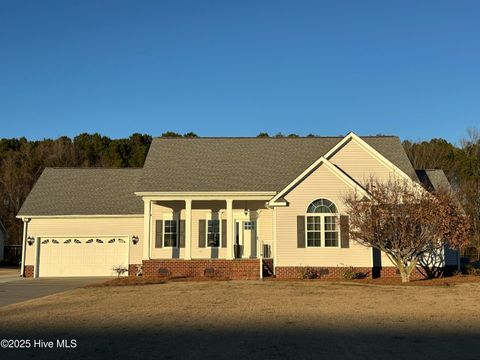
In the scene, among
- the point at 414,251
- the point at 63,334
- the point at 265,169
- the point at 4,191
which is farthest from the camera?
the point at 4,191

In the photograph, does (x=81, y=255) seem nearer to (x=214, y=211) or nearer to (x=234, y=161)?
(x=214, y=211)

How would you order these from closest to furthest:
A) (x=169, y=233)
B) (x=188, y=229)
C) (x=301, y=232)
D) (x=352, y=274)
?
(x=352, y=274) < (x=301, y=232) < (x=188, y=229) < (x=169, y=233)

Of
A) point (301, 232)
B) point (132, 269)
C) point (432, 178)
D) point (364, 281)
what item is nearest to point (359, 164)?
point (301, 232)

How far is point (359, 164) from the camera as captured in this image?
25.0 meters

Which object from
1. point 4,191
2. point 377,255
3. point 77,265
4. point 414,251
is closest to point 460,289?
point 414,251

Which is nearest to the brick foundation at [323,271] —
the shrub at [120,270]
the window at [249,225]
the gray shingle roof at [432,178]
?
the window at [249,225]

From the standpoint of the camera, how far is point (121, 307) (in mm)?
14242

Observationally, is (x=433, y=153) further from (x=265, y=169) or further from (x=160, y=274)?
(x=160, y=274)

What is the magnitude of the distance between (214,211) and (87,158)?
31.9 m

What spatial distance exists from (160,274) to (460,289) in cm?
1324

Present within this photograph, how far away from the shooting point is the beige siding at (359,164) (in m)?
24.8

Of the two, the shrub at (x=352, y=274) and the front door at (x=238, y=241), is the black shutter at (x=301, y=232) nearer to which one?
the shrub at (x=352, y=274)

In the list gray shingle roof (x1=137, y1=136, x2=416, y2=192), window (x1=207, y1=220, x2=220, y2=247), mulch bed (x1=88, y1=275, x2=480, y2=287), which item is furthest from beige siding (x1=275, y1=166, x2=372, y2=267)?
window (x1=207, y1=220, x2=220, y2=247)

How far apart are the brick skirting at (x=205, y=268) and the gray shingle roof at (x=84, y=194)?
177 inches
